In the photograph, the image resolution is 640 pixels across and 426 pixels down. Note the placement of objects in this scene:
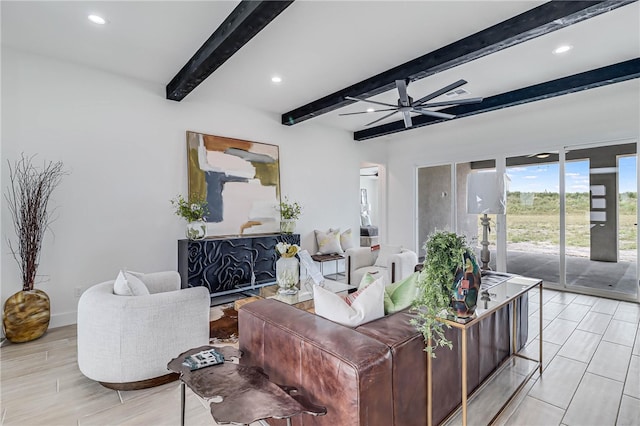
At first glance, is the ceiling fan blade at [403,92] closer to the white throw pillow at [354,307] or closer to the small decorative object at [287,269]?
the small decorative object at [287,269]

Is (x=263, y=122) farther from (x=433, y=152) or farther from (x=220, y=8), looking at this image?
(x=433, y=152)

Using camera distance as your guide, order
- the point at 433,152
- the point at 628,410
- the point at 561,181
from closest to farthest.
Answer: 1. the point at 628,410
2. the point at 561,181
3. the point at 433,152

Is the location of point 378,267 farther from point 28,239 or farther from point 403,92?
point 28,239

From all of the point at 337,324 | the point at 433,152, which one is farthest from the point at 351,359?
the point at 433,152

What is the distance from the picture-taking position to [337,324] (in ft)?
5.14

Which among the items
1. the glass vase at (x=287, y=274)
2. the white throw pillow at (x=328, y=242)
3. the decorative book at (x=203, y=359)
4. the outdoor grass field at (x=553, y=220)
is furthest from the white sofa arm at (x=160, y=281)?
the outdoor grass field at (x=553, y=220)

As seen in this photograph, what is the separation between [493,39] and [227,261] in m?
4.14

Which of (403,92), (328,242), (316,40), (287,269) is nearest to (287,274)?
(287,269)

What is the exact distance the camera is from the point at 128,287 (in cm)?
234

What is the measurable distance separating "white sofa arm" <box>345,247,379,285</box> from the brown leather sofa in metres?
2.56

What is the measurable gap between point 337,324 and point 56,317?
369 centimetres

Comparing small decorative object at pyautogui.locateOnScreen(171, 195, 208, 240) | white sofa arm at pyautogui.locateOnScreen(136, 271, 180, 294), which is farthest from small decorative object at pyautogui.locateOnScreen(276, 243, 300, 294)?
small decorative object at pyautogui.locateOnScreen(171, 195, 208, 240)

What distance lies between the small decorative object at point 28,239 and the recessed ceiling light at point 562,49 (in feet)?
18.7

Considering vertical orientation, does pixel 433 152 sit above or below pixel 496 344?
above
